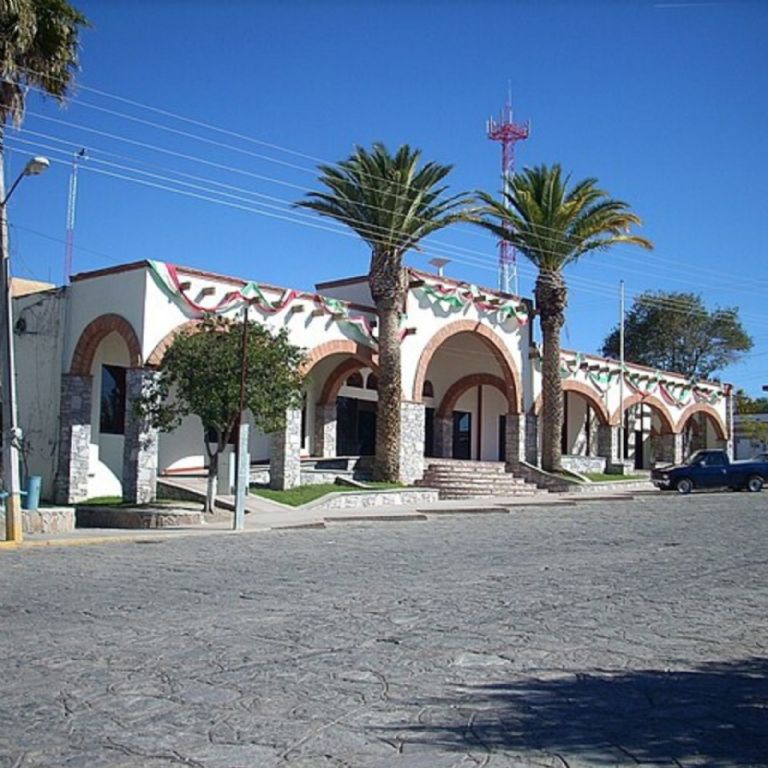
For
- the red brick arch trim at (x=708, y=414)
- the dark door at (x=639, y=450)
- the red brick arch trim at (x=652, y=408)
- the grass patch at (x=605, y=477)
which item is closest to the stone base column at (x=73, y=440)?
the grass patch at (x=605, y=477)

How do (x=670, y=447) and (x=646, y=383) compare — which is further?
(x=670, y=447)

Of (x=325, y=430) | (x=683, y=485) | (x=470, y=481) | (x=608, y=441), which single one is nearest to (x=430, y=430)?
(x=470, y=481)

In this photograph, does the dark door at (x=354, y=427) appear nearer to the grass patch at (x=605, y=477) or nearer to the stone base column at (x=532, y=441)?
the stone base column at (x=532, y=441)

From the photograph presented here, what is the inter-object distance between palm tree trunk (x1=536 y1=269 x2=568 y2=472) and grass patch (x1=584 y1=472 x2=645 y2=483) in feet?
7.56

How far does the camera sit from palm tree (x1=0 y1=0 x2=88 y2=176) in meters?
19.2

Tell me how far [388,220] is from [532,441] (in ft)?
39.4

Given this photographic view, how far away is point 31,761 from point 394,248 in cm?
2662

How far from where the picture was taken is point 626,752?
17.6ft

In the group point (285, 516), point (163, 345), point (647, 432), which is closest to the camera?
point (285, 516)

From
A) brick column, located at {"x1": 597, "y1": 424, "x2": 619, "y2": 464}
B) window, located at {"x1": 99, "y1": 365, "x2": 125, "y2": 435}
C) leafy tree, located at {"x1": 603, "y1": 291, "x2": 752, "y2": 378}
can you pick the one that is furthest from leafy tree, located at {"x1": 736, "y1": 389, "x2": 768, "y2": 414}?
window, located at {"x1": 99, "y1": 365, "x2": 125, "y2": 435}

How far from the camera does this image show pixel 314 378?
3409cm

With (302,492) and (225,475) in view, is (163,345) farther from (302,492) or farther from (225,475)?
(302,492)

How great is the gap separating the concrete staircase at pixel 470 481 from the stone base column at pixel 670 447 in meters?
15.7

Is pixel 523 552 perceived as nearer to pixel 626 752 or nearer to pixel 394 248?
pixel 626 752
